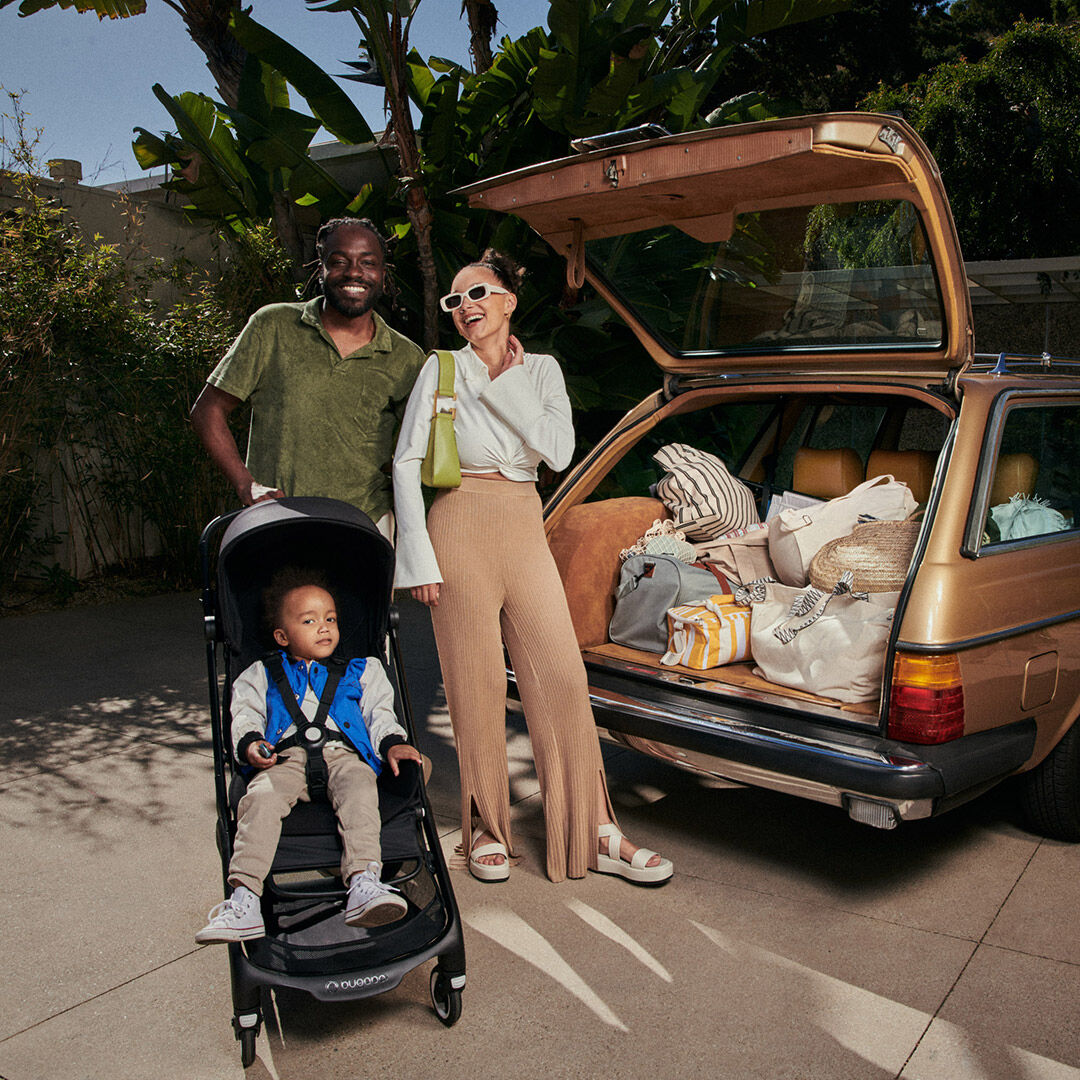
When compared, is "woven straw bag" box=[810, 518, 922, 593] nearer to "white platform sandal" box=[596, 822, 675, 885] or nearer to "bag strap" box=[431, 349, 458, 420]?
"white platform sandal" box=[596, 822, 675, 885]

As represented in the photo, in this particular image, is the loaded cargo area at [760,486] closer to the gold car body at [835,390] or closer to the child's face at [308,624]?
the gold car body at [835,390]

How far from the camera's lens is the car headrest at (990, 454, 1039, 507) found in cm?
387

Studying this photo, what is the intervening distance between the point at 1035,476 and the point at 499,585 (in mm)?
2122

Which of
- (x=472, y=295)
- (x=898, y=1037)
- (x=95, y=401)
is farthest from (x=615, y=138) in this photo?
(x=95, y=401)

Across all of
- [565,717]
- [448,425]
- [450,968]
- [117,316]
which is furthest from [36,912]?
[117,316]

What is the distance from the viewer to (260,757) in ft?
9.99

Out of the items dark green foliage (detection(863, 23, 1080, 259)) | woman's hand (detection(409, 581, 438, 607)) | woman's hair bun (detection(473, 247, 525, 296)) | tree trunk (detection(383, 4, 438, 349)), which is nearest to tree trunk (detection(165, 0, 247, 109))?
tree trunk (detection(383, 4, 438, 349))

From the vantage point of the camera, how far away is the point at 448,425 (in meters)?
3.59

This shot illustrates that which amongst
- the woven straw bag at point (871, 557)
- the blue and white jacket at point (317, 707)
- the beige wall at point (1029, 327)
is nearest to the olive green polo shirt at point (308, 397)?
the blue and white jacket at point (317, 707)

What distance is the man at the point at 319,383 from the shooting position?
11.9 ft

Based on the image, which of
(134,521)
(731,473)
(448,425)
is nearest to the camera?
(448,425)

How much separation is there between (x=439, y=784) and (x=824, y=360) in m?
2.47

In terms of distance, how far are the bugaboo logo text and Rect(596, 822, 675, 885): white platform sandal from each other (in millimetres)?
1272

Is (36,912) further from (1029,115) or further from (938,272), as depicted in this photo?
(1029,115)
